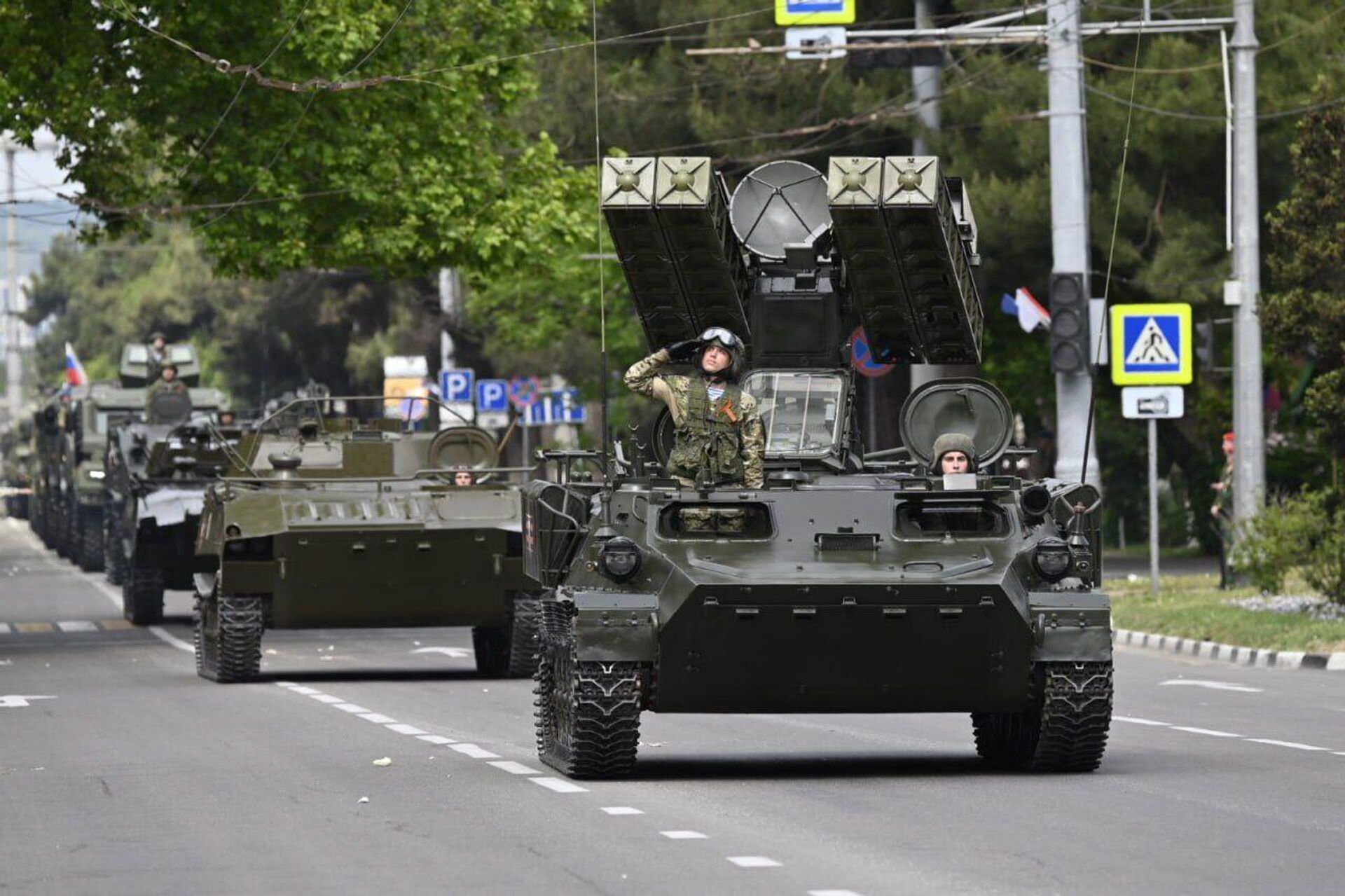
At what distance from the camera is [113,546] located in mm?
40281

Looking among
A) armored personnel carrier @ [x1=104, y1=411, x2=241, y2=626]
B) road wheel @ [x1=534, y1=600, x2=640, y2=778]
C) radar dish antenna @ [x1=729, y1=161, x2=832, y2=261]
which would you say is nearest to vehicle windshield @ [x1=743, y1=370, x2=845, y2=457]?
radar dish antenna @ [x1=729, y1=161, x2=832, y2=261]

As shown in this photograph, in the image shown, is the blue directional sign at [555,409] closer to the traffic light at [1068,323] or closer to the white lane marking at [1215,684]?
the traffic light at [1068,323]

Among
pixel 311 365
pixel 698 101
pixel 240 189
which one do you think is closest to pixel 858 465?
pixel 240 189

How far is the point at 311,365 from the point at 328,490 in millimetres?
57701

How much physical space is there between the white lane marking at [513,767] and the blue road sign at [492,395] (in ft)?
111

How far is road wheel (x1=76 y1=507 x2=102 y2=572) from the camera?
46.0m

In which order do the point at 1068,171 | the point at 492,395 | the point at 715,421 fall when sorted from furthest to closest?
1. the point at 492,395
2. the point at 1068,171
3. the point at 715,421

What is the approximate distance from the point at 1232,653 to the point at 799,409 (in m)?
11.0

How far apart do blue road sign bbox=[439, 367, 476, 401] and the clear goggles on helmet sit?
3487 centimetres

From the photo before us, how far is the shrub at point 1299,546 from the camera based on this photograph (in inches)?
1020

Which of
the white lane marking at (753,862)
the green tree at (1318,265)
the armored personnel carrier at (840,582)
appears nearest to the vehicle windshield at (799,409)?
the armored personnel carrier at (840,582)

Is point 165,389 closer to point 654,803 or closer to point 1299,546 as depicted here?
point 1299,546

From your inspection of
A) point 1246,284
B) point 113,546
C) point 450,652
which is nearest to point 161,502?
point 450,652

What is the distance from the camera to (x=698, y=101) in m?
44.7
